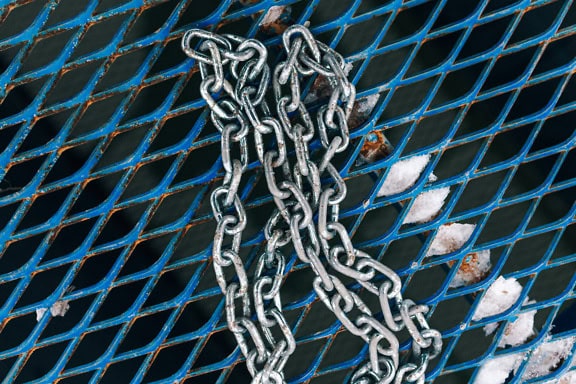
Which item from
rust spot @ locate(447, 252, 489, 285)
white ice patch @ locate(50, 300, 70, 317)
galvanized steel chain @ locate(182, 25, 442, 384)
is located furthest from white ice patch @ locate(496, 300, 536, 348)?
white ice patch @ locate(50, 300, 70, 317)

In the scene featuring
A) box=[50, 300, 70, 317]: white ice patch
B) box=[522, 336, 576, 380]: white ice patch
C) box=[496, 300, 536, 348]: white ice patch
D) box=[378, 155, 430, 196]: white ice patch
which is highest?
box=[378, 155, 430, 196]: white ice patch

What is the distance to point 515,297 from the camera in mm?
1032

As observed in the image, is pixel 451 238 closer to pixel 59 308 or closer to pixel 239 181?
pixel 239 181

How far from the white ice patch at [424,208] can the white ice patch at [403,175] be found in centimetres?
4

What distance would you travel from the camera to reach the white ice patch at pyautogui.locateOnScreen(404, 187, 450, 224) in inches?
39.5

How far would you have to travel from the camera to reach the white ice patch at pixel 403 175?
38.8 inches

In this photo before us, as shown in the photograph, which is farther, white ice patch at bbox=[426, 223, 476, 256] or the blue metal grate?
white ice patch at bbox=[426, 223, 476, 256]

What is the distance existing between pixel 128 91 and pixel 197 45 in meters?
0.15

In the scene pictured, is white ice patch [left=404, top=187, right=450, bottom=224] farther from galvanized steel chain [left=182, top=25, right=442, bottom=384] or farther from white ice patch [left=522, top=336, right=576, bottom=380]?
white ice patch [left=522, top=336, right=576, bottom=380]

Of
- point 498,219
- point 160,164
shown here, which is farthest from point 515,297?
point 160,164

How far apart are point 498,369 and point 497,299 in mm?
152

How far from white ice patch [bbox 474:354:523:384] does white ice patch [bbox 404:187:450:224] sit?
0.34 m

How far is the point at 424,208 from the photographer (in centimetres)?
101

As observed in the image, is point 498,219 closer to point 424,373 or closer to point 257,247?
point 424,373
